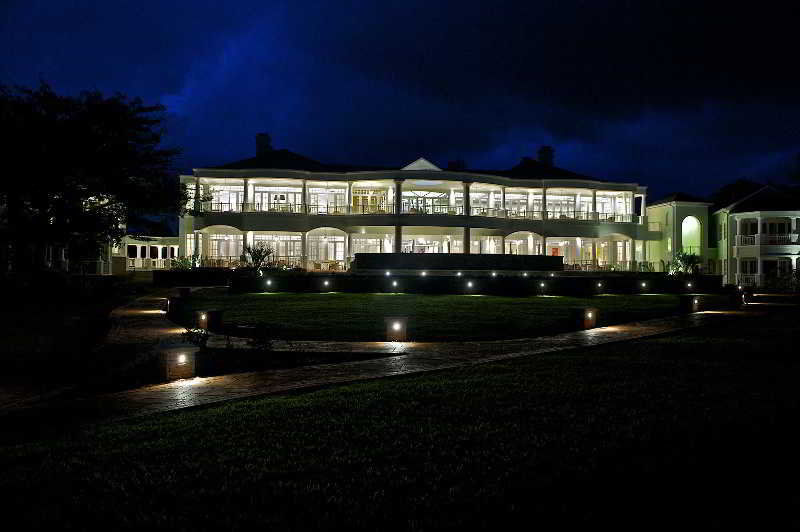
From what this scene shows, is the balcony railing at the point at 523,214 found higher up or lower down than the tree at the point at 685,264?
higher up

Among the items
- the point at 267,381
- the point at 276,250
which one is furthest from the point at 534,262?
the point at 267,381

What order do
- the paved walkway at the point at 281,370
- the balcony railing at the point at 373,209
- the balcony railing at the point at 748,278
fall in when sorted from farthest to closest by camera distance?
the balcony railing at the point at 748,278 < the balcony railing at the point at 373,209 < the paved walkway at the point at 281,370

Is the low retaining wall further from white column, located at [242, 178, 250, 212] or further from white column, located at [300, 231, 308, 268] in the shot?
white column, located at [242, 178, 250, 212]

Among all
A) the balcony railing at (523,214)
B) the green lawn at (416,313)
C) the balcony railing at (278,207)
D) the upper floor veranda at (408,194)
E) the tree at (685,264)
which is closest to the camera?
the green lawn at (416,313)

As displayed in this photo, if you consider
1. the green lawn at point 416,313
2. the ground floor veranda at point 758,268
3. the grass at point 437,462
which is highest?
the ground floor veranda at point 758,268

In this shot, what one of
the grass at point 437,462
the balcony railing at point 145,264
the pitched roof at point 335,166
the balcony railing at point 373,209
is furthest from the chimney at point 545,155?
the grass at point 437,462

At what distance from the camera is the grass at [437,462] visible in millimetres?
4402

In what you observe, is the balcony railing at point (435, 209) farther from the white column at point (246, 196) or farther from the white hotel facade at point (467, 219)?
the white column at point (246, 196)

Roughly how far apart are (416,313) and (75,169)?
48.4ft

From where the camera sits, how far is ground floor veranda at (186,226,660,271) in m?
44.4

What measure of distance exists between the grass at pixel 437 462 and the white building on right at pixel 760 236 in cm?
4528

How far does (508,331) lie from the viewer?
54.4ft

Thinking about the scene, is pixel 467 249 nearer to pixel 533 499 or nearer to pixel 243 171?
pixel 243 171

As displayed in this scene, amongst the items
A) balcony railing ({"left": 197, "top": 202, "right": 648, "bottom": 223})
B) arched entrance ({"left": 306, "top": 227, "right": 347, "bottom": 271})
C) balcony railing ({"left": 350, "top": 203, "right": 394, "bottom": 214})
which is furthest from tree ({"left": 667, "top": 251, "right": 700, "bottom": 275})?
arched entrance ({"left": 306, "top": 227, "right": 347, "bottom": 271})
